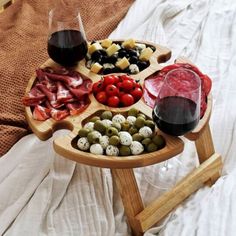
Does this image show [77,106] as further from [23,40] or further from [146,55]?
[23,40]

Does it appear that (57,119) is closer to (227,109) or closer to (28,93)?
(28,93)

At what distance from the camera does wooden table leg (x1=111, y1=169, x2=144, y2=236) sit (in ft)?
3.34

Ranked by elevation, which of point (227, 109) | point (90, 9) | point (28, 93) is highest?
point (28, 93)

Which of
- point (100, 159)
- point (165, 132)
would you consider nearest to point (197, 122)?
point (165, 132)

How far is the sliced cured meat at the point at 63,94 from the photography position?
110 centimetres

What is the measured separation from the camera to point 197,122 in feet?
3.20

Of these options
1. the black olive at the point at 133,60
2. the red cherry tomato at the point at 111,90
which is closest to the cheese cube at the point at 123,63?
the black olive at the point at 133,60

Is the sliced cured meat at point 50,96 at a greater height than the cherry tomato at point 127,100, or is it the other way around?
the sliced cured meat at point 50,96

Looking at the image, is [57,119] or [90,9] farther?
[90,9]

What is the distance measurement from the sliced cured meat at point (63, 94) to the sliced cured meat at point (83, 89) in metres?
0.01

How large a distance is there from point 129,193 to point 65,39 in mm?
447

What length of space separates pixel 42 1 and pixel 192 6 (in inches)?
24.6

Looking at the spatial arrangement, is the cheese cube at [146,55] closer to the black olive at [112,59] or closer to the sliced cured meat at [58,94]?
the black olive at [112,59]

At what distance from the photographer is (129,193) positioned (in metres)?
1.03
